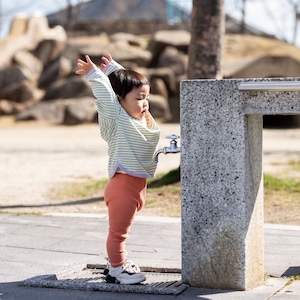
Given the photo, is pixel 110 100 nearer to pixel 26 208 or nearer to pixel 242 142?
pixel 242 142

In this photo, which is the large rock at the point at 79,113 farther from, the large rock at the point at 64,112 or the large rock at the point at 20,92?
the large rock at the point at 20,92

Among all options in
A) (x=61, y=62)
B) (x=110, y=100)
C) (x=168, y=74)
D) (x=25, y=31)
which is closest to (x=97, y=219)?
(x=110, y=100)

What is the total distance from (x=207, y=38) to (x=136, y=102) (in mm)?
6267

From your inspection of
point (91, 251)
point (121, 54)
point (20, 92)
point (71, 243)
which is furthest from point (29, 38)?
point (91, 251)

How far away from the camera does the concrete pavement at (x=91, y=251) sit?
4.71 meters

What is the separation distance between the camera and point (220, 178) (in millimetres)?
4641

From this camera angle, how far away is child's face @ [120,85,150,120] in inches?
193

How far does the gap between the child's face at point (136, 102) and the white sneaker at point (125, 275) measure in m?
0.92

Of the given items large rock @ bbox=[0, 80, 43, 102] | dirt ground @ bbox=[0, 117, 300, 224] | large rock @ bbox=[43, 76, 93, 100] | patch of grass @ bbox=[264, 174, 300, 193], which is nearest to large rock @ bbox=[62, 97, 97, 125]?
dirt ground @ bbox=[0, 117, 300, 224]

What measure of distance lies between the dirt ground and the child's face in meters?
4.03

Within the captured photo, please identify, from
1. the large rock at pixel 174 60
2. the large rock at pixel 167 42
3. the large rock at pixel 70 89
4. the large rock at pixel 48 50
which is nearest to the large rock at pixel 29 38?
the large rock at pixel 48 50

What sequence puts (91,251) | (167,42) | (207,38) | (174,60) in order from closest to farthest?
(91,251) → (207,38) → (174,60) → (167,42)

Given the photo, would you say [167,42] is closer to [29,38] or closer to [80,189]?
[29,38]

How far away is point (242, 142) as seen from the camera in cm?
458
